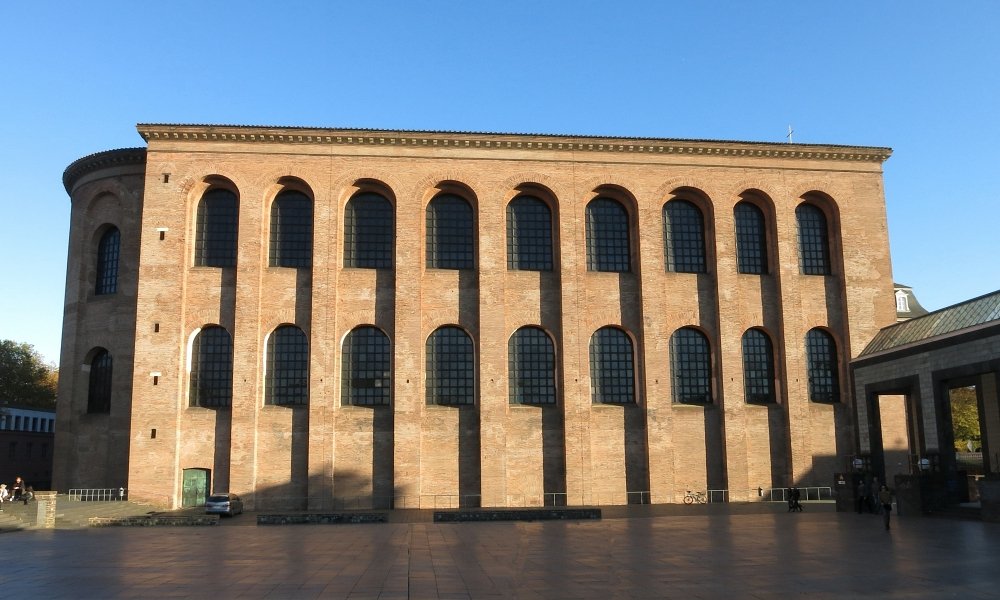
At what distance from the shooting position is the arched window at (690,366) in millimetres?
33594

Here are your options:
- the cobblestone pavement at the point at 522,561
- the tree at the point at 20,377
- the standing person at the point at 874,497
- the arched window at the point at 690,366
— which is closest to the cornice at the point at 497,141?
the arched window at the point at 690,366

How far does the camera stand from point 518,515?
26.1 metres

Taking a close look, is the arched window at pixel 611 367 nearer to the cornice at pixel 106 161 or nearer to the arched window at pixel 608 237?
the arched window at pixel 608 237

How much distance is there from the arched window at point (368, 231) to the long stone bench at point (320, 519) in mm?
11489

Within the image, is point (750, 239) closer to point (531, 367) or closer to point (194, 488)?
point (531, 367)

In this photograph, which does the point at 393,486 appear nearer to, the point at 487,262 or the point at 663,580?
the point at 487,262

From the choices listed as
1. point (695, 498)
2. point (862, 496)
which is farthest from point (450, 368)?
point (862, 496)

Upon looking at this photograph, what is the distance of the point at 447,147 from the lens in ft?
111

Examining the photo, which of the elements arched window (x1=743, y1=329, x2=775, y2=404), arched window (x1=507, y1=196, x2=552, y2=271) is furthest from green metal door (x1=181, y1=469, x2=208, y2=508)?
arched window (x1=743, y1=329, x2=775, y2=404)

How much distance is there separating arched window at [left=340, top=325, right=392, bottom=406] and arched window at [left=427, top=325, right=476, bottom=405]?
1.85 meters

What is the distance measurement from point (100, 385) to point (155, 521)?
36.9 ft

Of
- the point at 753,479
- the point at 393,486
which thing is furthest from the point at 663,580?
the point at 753,479

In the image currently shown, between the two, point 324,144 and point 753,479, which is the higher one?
point 324,144

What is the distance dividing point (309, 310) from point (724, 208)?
1938cm
